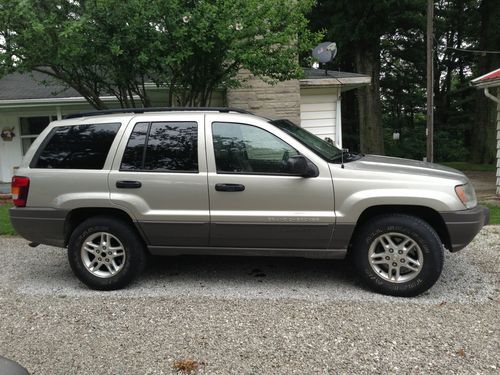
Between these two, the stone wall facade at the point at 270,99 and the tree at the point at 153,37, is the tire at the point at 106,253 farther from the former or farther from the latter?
the stone wall facade at the point at 270,99

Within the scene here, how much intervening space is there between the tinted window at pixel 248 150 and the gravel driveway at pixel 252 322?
4.19ft

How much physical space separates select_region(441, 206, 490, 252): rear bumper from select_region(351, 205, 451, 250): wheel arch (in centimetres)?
6

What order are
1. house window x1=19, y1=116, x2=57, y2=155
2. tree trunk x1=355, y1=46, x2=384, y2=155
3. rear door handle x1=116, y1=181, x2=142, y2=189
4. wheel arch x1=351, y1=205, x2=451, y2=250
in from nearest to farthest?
wheel arch x1=351, y1=205, x2=451, y2=250 → rear door handle x1=116, y1=181, x2=142, y2=189 → house window x1=19, y1=116, x2=57, y2=155 → tree trunk x1=355, y1=46, x2=384, y2=155

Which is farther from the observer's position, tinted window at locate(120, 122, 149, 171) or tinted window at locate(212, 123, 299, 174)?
tinted window at locate(120, 122, 149, 171)

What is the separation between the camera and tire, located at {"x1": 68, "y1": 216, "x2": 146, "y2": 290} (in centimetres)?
483

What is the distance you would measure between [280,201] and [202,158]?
2.96ft

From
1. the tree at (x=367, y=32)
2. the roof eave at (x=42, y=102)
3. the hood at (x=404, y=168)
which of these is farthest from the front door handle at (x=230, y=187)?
the tree at (x=367, y=32)

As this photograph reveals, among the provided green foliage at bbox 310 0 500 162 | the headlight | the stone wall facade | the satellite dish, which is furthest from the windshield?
green foliage at bbox 310 0 500 162

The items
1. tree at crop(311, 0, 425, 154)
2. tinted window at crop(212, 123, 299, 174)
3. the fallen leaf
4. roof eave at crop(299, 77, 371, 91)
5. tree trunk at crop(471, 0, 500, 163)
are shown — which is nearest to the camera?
the fallen leaf

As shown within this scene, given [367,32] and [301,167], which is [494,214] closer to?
[301,167]

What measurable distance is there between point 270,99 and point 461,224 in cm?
720

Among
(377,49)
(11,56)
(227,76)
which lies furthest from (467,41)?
(11,56)

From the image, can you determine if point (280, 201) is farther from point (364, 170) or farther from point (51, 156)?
point (51, 156)

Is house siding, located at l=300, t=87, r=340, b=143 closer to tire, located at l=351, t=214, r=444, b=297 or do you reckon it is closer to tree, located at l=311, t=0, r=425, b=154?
tire, located at l=351, t=214, r=444, b=297
